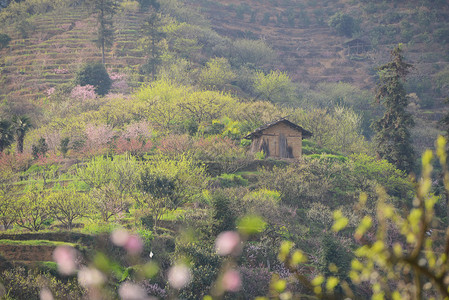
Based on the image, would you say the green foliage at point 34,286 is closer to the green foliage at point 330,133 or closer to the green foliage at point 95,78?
the green foliage at point 330,133

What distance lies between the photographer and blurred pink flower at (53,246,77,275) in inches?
1029

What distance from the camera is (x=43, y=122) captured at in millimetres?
66562

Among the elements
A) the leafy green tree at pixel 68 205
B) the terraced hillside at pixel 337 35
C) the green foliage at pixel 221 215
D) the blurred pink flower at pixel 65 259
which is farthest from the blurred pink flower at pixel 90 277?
the terraced hillside at pixel 337 35

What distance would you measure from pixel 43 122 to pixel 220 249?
154 ft

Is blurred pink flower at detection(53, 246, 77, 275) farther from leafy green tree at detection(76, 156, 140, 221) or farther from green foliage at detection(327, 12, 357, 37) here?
green foliage at detection(327, 12, 357, 37)

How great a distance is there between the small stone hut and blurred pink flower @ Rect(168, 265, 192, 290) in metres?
25.4

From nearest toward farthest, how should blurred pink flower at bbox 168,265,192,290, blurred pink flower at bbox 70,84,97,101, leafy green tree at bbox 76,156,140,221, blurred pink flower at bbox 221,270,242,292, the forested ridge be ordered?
1. the forested ridge
2. blurred pink flower at bbox 168,265,192,290
3. blurred pink flower at bbox 221,270,242,292
4. leafy green tree at bbox 76,156,140,221
5. blurred pink flower at bbox 70,84,97,101

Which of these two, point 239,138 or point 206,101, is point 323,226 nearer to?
point 239,138

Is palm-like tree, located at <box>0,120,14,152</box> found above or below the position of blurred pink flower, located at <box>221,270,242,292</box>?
above

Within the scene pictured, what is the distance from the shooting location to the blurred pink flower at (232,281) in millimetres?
27048

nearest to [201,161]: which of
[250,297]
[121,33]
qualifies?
[250,297]

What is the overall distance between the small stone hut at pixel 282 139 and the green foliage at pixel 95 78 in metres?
37.2

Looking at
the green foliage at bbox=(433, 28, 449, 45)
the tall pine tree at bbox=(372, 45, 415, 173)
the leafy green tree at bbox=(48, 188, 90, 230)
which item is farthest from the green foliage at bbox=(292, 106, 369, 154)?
→ the green foliage at bbox=(433, 28, 449, 45)

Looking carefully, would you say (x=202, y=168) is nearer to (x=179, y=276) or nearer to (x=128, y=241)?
(x=128, y=241)
